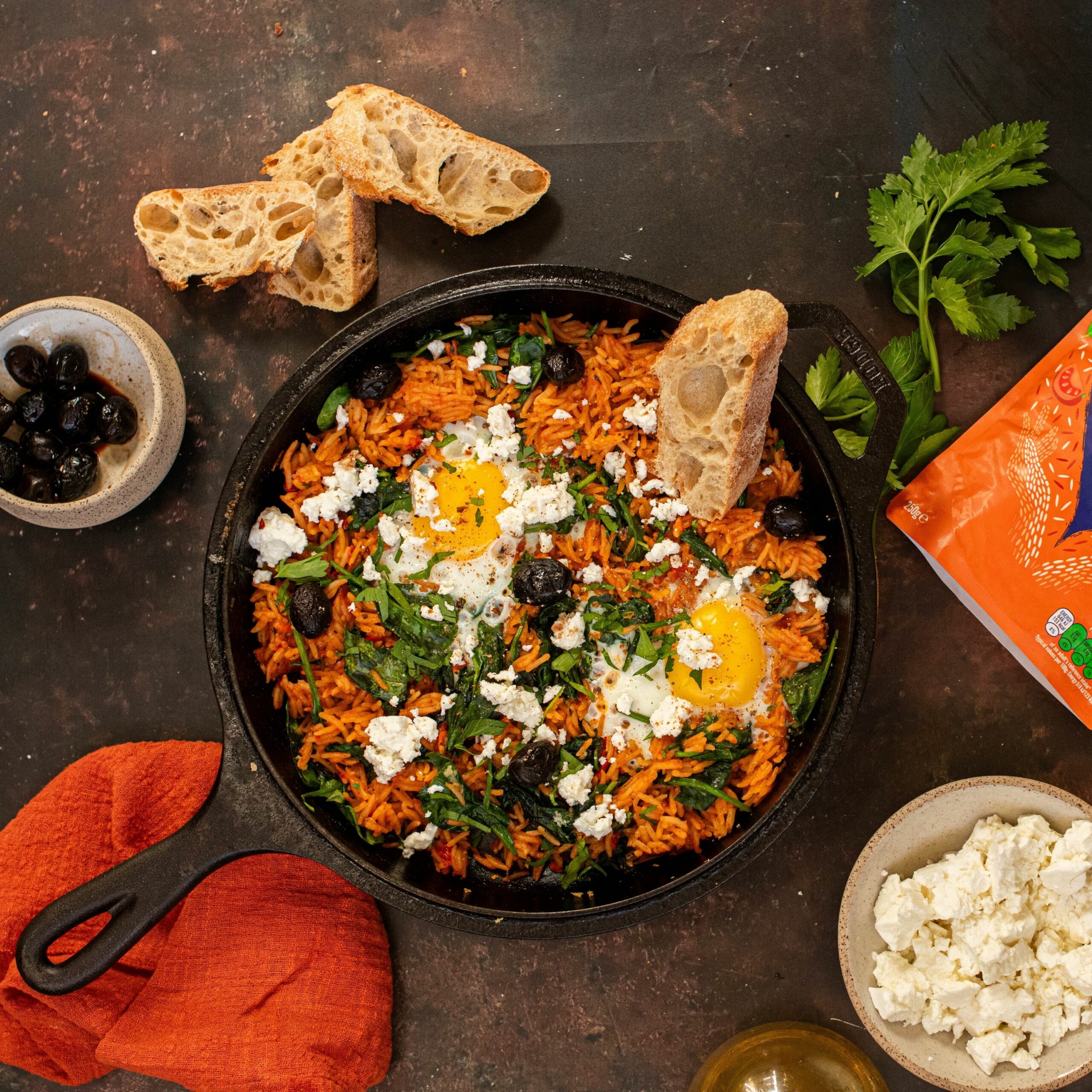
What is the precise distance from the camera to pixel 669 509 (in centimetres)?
294

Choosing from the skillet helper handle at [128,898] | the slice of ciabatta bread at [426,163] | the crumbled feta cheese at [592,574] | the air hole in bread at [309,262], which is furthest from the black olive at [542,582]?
the air hole in bread at [309,262]

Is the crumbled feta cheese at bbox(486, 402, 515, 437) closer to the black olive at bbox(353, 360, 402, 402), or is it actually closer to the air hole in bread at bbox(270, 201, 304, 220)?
the black olive at bbox(353, 360, 402, 402)

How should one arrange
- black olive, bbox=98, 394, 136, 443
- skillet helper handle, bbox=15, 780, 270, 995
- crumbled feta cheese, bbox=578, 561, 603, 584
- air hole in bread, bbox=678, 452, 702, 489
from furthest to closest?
black olive, bbox=98, 394, 136, 443, crumbled feta cheese, bbox=578, 561, 603, 584, air hole in bread, bbox=678, 452, 702, 489, skillet helper handle, bbox=15, 780, 270, 995

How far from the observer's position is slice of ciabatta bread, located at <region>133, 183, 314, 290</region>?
2.99 meters

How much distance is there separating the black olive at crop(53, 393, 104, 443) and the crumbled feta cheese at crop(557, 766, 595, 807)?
207cm

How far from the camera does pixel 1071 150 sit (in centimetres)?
320

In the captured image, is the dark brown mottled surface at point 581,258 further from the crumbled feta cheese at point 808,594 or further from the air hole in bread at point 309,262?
the crumbled feta cheese at point 808,594

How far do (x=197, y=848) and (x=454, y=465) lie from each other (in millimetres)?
1445

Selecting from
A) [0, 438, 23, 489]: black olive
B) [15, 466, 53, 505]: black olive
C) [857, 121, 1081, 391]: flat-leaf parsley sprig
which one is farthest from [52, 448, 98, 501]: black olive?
[857, 121, 1081, 391]: flat-leaf parsley sprig

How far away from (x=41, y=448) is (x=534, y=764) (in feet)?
6.69

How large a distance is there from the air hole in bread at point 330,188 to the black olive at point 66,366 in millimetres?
1020

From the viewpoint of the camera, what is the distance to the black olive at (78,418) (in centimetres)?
302

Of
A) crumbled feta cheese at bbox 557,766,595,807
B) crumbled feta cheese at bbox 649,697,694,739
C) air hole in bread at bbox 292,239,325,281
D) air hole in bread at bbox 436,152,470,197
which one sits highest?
air hole in bread at bbox 436,152,470,197

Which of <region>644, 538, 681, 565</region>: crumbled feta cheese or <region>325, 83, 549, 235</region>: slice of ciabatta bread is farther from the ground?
<region>325, 83, 549, 235</region>: slice of ciabatta bread
